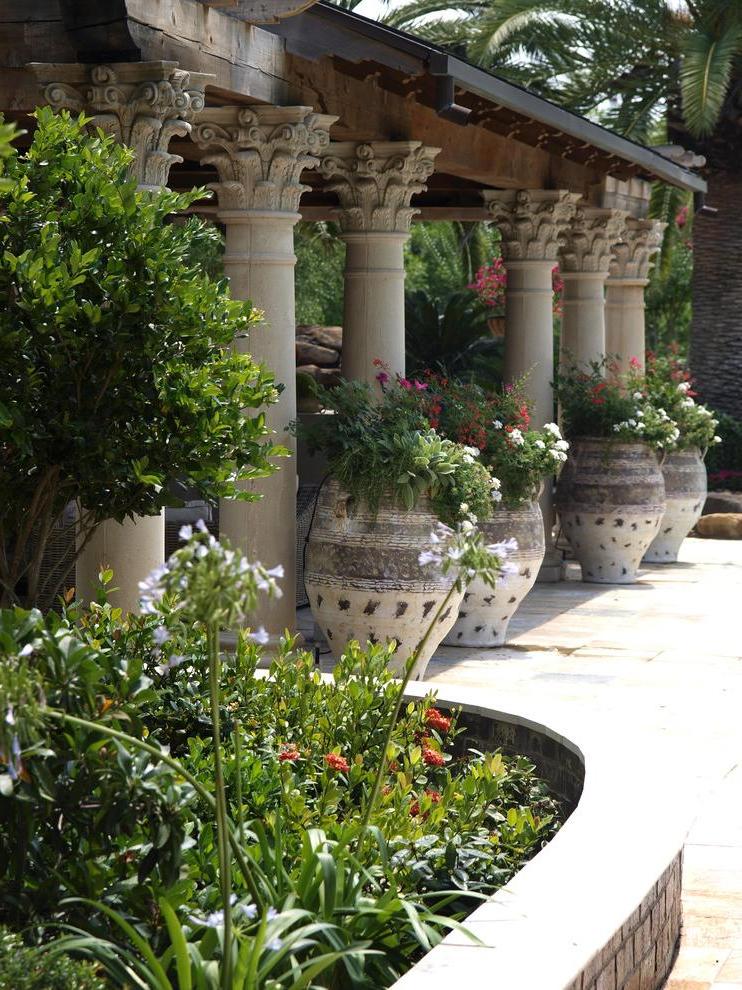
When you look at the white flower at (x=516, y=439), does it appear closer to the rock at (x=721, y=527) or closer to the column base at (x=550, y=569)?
the column base at (x=550, y=569)

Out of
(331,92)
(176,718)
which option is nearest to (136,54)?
(331,92)

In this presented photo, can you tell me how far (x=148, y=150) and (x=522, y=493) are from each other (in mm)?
4001

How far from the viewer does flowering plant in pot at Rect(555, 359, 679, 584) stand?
1254 centimetres

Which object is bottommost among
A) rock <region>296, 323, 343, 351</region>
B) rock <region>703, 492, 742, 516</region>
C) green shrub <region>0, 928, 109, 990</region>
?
rock <region>703, 492, 742, 516</region>

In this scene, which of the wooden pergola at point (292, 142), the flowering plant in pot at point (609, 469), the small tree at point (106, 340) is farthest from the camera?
the flowering plant in pot at point (609, 469)

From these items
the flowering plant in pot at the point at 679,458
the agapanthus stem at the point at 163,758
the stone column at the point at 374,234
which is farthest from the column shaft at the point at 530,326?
the agapanthus stem at the point at 163,758

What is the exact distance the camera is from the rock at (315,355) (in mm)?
20391

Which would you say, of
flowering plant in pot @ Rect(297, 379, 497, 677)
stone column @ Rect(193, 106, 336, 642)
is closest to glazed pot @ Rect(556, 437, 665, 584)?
flowering plant in pot @ Rect(297, 379, 497, 677)

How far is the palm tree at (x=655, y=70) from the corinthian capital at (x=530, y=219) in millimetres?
4425

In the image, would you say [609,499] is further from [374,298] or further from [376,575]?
[376,575]

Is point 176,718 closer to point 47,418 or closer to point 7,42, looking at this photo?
point 47,418

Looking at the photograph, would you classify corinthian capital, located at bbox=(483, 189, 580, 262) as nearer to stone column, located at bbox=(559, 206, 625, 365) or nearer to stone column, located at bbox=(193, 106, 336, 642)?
stone column, located at bbox=(559, 206, 625, 365)

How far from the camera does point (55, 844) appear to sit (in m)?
3.46

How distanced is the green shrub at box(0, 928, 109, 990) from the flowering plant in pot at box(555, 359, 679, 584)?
10032 mm
